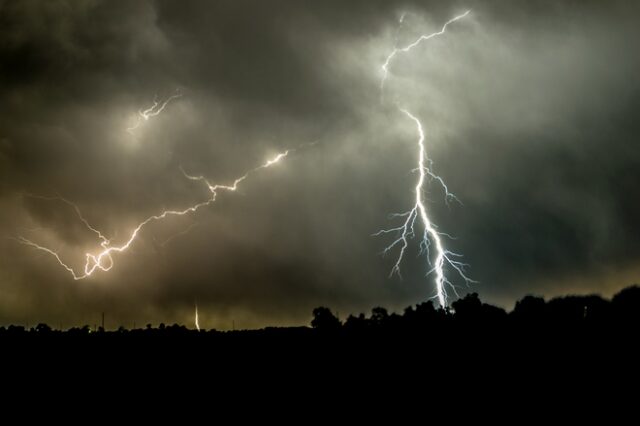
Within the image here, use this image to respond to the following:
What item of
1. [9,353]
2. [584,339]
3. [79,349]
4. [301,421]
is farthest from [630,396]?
[9,353]

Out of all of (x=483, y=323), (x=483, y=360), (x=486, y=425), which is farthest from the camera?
(x=483, y=323)

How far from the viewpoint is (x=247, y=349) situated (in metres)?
22.5

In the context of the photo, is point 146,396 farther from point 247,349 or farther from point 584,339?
point 584,339

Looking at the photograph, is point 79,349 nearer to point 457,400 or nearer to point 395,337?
point 395,337

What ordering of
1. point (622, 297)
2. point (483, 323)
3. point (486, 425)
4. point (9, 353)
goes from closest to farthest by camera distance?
point (486, 425), point (9, 353), point (483, 323), point (622, 297)

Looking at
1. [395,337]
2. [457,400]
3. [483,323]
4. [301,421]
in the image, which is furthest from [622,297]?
[301,421]

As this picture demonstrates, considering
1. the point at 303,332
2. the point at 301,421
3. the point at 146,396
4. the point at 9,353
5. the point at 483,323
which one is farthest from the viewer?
the point at 303,332

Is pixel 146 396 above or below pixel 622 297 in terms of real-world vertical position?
below

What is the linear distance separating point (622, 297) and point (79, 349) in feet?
125

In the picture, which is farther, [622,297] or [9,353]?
[622,297]

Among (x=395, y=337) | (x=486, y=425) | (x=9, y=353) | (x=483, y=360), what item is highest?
(x=9, y=353)

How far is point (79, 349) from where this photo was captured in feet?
72.3

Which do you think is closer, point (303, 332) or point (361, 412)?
point (361, 412)

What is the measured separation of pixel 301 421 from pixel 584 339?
1081 cm
